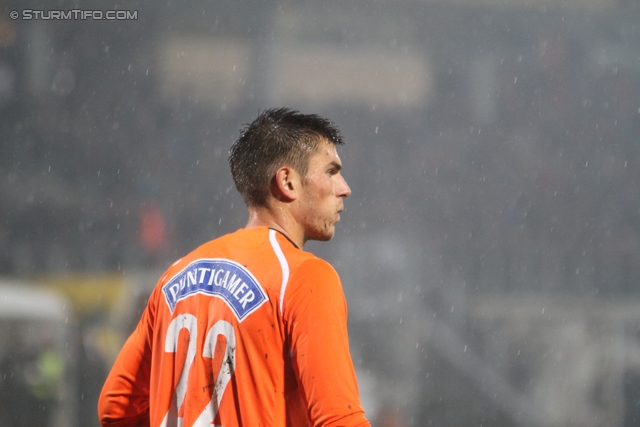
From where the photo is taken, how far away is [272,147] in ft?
3.80

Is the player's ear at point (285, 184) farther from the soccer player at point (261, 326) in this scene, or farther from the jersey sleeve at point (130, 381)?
the jersey sleeve at point (130, 381)

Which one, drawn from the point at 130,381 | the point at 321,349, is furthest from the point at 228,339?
the point at 130,381

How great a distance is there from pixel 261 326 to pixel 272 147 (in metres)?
0.35

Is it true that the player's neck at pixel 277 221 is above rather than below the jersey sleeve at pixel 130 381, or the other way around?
above

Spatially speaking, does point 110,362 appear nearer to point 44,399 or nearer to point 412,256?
point 44,399

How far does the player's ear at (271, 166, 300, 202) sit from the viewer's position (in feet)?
3.67

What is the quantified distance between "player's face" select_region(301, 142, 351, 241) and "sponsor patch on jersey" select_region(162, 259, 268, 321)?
0.62 feet

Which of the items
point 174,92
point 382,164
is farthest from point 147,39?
point 382,164

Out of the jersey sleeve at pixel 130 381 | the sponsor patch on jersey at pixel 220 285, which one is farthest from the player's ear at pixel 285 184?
the jersey sleeve at pixel 130 381

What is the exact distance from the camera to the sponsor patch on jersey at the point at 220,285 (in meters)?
0.96

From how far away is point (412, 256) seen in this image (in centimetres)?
384

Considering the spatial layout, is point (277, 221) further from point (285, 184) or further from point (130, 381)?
point (130, 381)

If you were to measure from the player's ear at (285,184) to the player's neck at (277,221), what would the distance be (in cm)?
2

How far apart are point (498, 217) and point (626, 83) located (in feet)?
3.80
